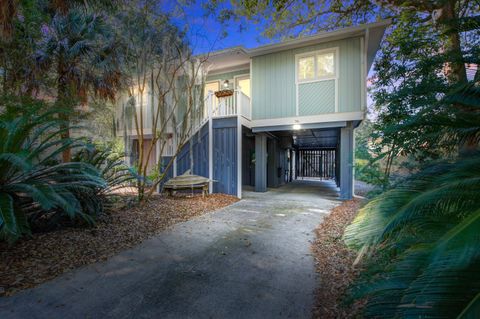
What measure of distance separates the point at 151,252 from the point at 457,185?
3695 mm

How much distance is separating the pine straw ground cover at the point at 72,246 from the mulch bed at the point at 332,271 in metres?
2.88

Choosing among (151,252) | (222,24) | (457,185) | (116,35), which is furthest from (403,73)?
(116,35)

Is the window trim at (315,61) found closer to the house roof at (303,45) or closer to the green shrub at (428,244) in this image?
the house roof at (303,45)

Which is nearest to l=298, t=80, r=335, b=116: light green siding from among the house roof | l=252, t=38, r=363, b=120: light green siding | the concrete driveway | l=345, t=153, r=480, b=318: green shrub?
l=252, t=38, r=363, b=120: light green siding

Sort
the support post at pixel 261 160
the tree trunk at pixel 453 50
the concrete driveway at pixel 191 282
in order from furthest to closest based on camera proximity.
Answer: the support post at pixel 261 160
the tree trunk at pixel 453 50
the concrete driveway at pixel 191 282

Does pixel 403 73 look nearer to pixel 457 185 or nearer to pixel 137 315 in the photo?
pixel 457 185

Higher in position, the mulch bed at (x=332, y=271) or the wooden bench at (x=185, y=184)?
the wooden bench at (x=185, y=184)

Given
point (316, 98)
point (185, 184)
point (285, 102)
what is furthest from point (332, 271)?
point (285, 102)

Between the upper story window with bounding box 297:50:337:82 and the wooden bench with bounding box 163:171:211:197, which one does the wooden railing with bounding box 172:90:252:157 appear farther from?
the upper story window with bounding box 297:50:337:82

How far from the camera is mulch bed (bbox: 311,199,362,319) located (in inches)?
89.4

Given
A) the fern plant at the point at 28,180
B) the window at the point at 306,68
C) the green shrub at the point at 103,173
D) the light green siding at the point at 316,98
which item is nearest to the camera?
the fern plant at the point at 28,180

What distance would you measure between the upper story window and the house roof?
424 millimetres

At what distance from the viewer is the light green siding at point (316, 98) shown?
8.26 m

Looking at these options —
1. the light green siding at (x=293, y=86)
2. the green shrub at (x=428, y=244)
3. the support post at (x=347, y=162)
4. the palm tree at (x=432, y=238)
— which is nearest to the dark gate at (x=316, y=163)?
the support post at (x=347, y=162)
